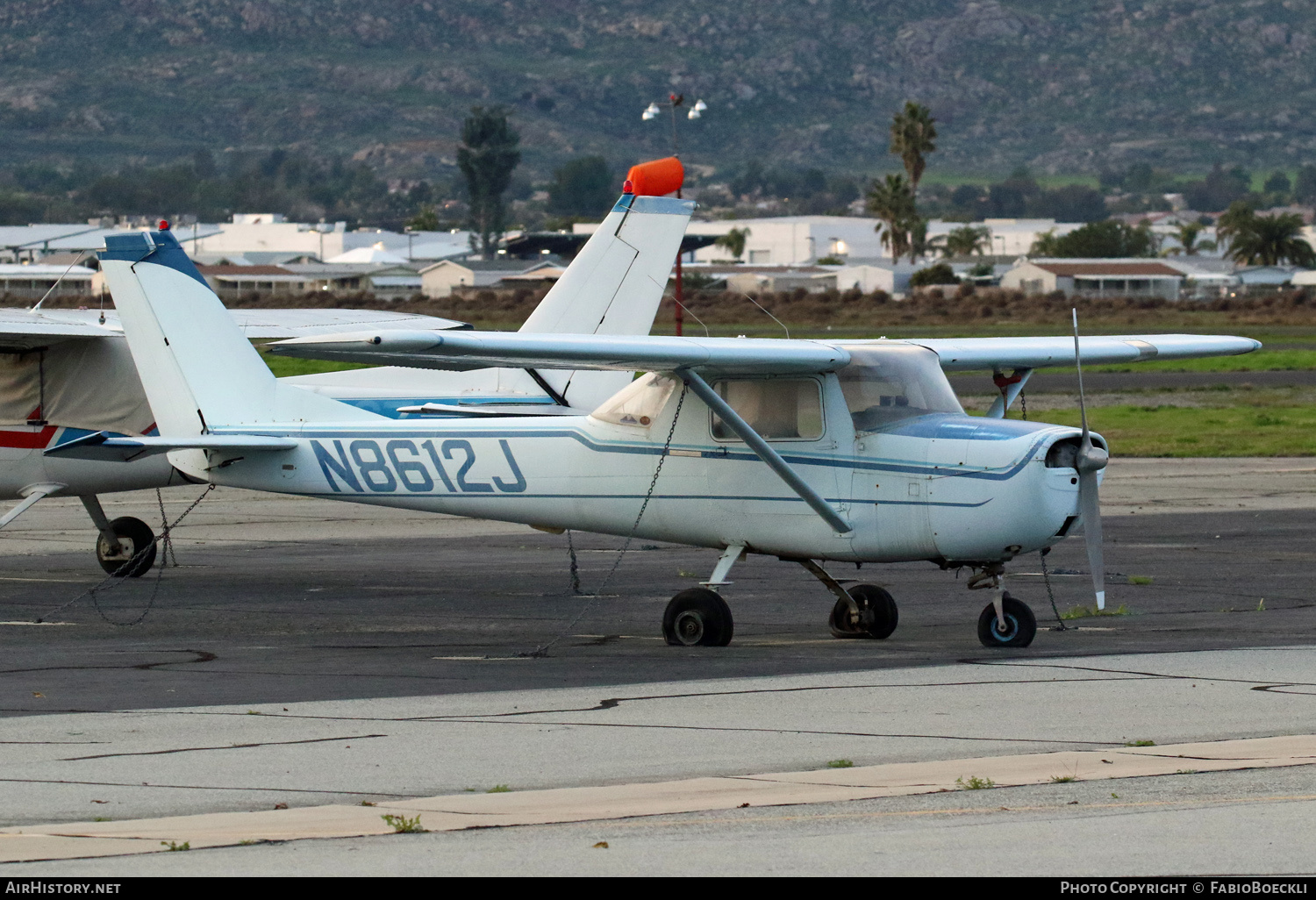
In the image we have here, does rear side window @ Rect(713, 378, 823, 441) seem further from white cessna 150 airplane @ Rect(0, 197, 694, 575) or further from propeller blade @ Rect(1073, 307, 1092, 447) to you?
white cessna 150 airplane @ Rect(0, 197, 694, 575)

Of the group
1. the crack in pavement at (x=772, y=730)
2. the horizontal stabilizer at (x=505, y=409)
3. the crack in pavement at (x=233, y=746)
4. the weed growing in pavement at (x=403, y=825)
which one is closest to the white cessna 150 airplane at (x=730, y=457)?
the horizontal stabilizer at (x=505, y=409)

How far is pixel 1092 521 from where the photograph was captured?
12586mm

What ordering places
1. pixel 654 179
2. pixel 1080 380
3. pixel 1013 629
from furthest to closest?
1. pixel 654 179
2. pixel 1080 380
3. pixel 1013 629

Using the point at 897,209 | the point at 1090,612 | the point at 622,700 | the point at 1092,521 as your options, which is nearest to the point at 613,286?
the point at 1090,612

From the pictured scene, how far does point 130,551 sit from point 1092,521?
30.8 feet

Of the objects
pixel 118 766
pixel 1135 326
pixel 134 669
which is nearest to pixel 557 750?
pixel 118 766

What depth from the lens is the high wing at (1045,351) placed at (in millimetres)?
14250

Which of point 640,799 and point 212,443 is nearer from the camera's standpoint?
point 640,799

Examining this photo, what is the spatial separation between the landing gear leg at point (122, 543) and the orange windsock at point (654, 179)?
18.3ft

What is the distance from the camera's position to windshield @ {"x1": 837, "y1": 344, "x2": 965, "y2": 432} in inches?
510

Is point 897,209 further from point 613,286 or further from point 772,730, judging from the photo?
point 772,730

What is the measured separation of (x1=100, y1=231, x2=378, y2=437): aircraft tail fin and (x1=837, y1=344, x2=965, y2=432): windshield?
4.32 m
